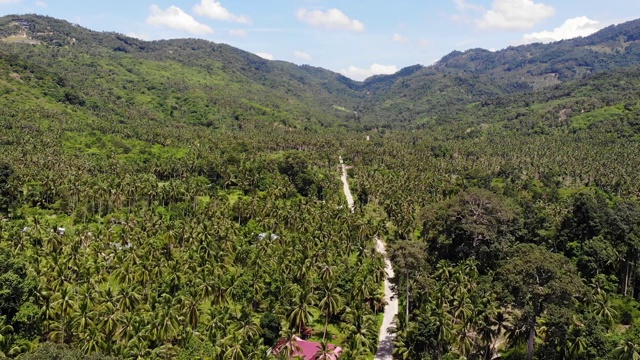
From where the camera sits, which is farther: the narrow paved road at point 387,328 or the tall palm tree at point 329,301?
the tall palm tree at point 329,301

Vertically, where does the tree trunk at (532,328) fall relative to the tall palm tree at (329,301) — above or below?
above

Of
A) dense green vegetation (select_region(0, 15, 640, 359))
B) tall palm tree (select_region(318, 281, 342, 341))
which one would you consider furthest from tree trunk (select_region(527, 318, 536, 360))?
tall palm tree (select_region(318, 281, 342, 341))

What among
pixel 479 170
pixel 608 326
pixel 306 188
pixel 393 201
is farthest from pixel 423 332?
pixel 479 170

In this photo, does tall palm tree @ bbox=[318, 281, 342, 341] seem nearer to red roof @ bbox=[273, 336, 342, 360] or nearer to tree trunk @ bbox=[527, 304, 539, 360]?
red roof @ bbox=[273, 336, 342, 360]

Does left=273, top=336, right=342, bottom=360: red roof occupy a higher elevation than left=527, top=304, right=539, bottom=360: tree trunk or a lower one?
lower

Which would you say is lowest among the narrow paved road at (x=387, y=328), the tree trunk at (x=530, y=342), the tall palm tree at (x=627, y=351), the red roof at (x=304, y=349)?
the narrow paved road at (x=387, y=328)

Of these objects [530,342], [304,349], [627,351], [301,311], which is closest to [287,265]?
[301,311]

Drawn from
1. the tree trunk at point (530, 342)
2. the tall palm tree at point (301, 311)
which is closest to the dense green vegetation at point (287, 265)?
the tree trunk at point (530, 342)

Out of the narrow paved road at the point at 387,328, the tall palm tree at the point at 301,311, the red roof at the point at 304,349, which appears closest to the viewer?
the red roof at the point at 304,349

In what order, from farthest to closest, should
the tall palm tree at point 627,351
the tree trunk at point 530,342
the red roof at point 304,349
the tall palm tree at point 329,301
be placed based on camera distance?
the tall palm tree at point 329,301 < the red roof at point 304,349 < the tree trunk at point 530,342 < the tall palm tree at point 627,351

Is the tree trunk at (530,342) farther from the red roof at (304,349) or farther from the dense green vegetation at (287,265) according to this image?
the red roof at (304,349)
